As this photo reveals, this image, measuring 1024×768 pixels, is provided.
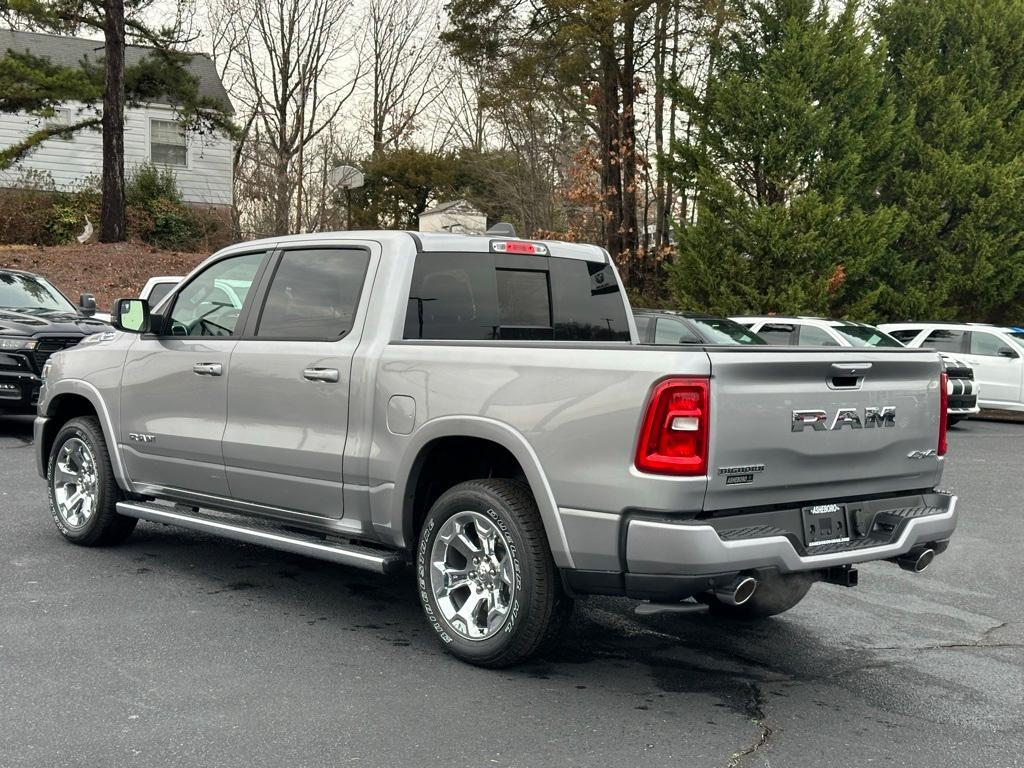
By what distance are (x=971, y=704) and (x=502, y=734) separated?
2.00 m

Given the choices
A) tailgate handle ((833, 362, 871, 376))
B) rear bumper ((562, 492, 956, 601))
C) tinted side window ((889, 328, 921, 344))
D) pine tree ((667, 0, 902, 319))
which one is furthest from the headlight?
tinted side window ((889, 328, 921, 344))

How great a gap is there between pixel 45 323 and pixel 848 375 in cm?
1035

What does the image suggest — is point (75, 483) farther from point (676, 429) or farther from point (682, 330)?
point (682, 330)

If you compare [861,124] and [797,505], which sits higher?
[861,124]

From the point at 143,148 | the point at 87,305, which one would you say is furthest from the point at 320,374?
the point at 143,148

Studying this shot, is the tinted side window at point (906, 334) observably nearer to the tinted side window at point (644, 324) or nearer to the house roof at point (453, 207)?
the tinted side window at point (644, 324)

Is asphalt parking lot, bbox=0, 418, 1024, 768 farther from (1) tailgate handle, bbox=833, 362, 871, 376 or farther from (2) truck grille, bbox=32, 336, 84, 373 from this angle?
(2) truck grille, bbox=32, 336, 84, 373

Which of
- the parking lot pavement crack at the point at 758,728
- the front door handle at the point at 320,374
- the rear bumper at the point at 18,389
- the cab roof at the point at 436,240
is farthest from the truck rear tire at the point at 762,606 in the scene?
the rear bumper at the point at 18,389

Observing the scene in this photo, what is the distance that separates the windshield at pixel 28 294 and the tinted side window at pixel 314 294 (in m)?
8.79

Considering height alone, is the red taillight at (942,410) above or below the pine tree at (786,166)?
below

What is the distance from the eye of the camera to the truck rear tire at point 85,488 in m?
7.14

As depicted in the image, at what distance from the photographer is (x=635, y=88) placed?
26.0 meters

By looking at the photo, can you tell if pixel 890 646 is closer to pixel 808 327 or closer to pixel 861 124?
pixel 808 327

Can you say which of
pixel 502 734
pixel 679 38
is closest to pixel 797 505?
pixel 502 734
